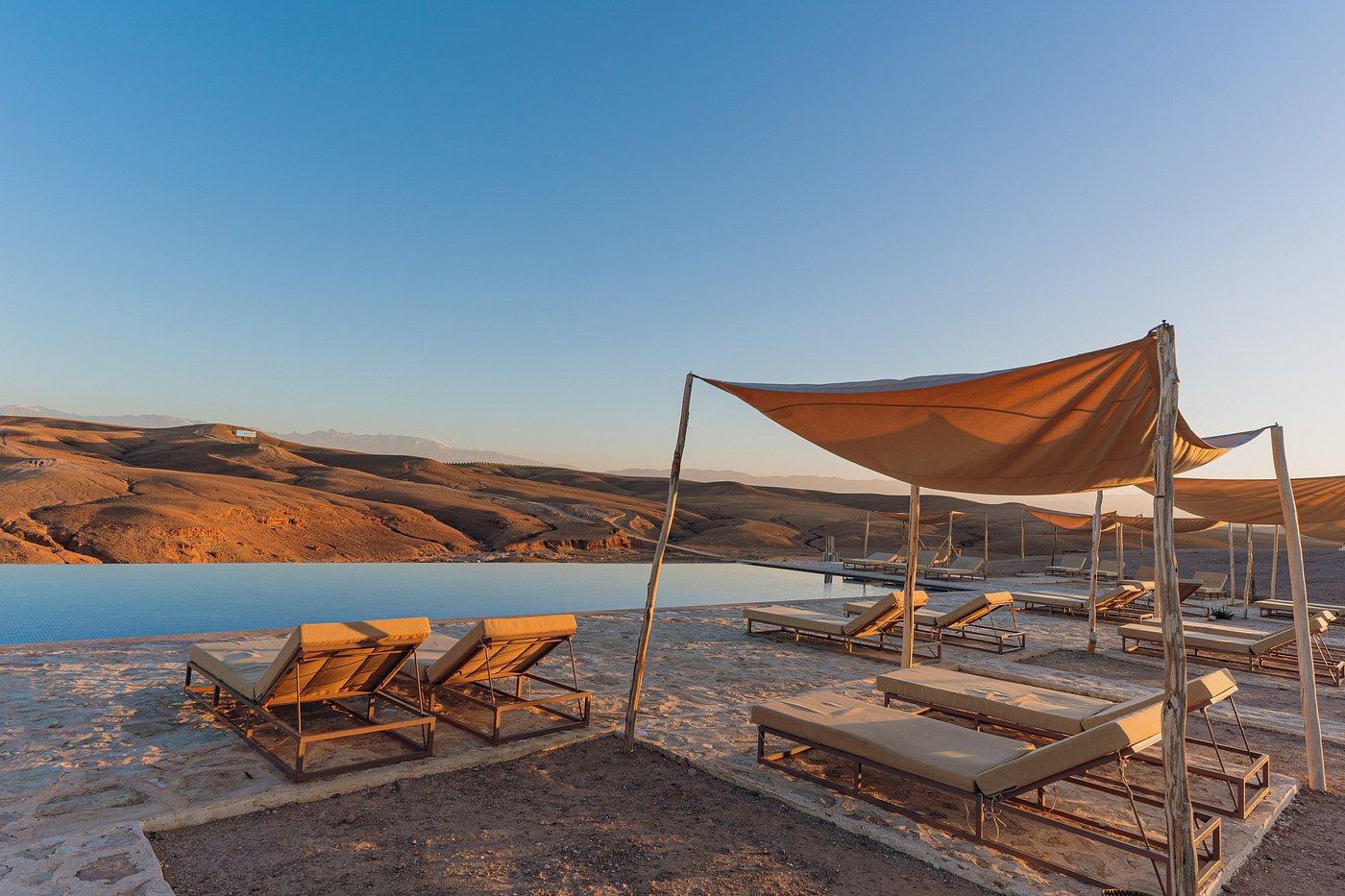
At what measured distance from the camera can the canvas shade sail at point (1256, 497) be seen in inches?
291

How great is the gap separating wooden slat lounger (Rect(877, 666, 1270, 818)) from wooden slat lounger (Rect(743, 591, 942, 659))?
247 cm

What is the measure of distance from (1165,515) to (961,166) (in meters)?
9.66

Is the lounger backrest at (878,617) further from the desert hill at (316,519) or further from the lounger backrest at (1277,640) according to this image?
the desert hill at (316,519)

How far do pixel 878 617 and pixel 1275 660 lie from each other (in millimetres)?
5377

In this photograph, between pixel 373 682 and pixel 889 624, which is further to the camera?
pixel 889 624

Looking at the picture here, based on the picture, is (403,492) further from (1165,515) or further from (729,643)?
(1165,515)

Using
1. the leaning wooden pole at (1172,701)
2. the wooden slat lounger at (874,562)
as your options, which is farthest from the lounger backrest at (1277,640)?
the wooden slat lounger at (874,562)

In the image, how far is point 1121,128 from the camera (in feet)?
28.2

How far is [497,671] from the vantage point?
15.5 feet

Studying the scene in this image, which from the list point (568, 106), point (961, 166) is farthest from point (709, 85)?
point (961, 166)

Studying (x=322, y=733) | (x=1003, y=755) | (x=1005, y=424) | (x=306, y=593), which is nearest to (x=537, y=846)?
(x=322, y=733)

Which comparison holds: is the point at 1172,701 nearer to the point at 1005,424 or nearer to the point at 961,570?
the point at 1005,424

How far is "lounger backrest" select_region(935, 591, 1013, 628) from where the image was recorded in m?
8.16

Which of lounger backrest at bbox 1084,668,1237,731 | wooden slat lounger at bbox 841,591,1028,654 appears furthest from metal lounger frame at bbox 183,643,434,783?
wooden slat lounger at bbox 841,591,1028,654
